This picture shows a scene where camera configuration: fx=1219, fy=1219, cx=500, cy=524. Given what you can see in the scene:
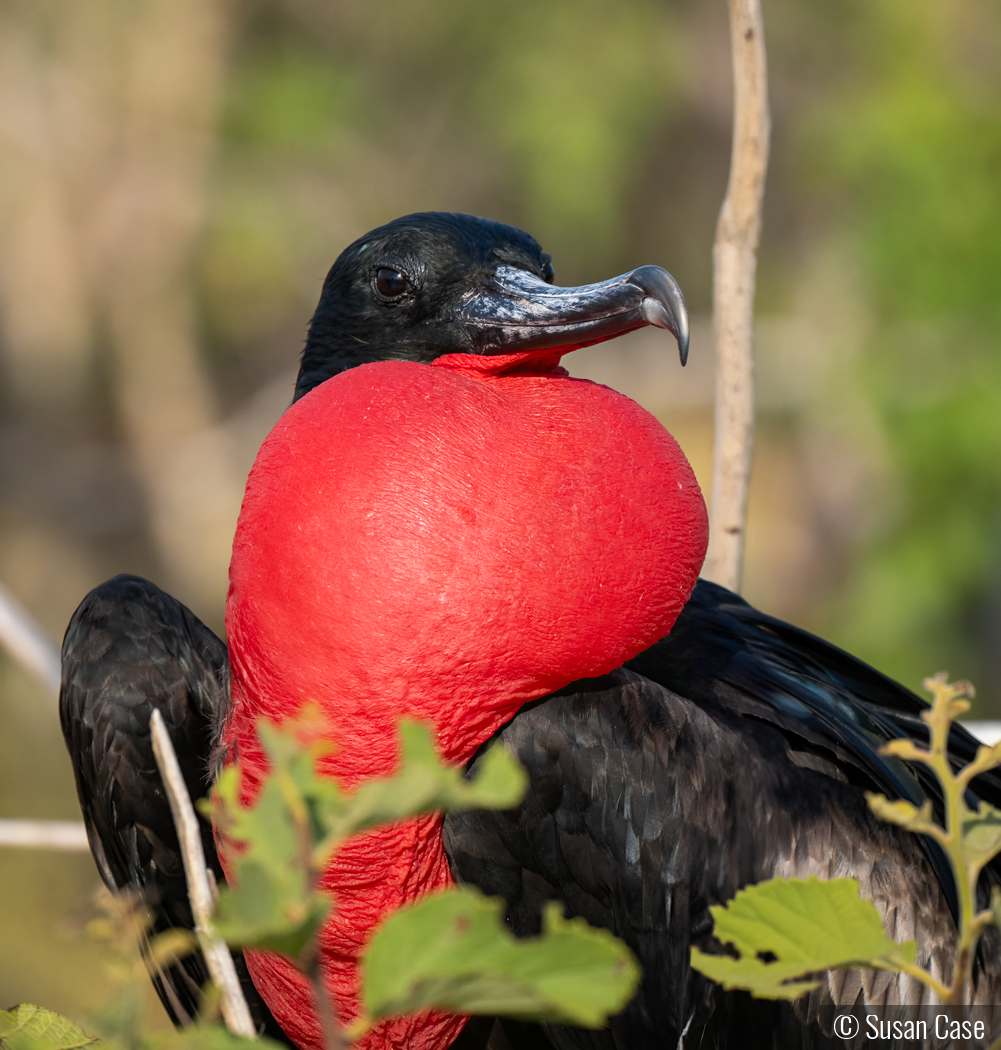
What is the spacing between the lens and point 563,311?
1326 millimetres

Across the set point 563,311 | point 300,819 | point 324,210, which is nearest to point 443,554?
point 563,311

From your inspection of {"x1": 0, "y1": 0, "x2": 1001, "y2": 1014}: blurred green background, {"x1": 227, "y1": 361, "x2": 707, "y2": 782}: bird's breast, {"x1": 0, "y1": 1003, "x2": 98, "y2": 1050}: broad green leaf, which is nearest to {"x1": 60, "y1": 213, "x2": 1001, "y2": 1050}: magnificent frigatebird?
{"x1": 227, "y1": 361, "x2": 707, "y2": 782}: bird's breast

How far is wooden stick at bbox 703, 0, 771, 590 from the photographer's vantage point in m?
1.54

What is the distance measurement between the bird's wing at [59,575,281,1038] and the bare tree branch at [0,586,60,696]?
10 cm

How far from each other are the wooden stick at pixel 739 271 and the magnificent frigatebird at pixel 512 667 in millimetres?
157

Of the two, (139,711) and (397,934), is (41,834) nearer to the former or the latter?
(139,711)

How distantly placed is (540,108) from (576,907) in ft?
32.0

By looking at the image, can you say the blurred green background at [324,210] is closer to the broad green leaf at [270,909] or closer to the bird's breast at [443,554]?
the bird's breast at [443,554]

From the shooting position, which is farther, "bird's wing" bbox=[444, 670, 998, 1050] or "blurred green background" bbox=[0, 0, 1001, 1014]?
"blurred green background" bbox=[0, 0, 1001, 1014]

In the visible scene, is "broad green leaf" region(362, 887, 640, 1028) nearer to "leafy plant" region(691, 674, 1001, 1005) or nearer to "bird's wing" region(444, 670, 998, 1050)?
"leafy plant" region(691, 674, 1001, 1005)

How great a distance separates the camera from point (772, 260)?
1048 centimetres

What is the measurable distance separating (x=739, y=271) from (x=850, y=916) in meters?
1.26

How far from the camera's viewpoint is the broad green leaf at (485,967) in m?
0.41

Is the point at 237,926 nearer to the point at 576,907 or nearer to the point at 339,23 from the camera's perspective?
the point at 576,907
